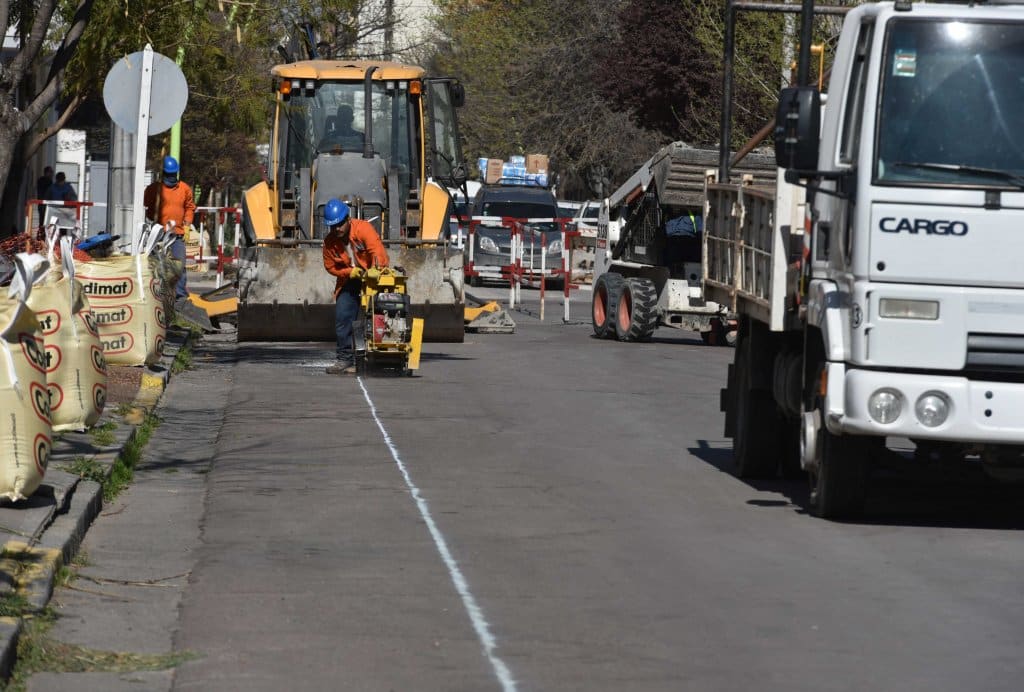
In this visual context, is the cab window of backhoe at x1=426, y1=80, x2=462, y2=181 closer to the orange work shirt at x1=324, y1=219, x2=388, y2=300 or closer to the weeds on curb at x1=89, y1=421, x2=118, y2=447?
the orange work shirt at x1=324, y1=219, x2=388, y2=300

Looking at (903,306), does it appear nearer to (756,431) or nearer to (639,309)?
(756,431)

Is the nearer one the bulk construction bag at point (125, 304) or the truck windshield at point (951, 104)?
the truck windshield at point (951, 104)

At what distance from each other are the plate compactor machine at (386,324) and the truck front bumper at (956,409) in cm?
804

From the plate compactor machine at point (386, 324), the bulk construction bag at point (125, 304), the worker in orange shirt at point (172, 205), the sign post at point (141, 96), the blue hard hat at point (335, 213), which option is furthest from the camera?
the worker in orange shirt at point (172, 205)

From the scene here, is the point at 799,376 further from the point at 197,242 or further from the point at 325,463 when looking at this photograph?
the point at 197,242

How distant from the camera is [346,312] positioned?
16.9m

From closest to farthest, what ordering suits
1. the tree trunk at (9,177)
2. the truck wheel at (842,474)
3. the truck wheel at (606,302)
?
the truck wheel at (842,474) → the tree trunk at (9,177) → the truck wheel at (606,302)

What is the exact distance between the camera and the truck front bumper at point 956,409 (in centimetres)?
891

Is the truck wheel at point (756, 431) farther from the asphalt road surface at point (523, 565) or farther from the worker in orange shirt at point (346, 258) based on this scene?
the worker in orange shirt at point (346, 258)

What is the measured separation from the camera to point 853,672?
6445mm

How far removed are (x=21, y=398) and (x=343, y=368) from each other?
28.0 feet

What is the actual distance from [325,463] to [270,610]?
4.18 meters

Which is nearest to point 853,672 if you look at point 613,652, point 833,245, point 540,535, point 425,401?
point 613,652

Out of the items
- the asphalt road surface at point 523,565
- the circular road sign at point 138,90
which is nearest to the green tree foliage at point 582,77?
the circular road sign at point 138,90
